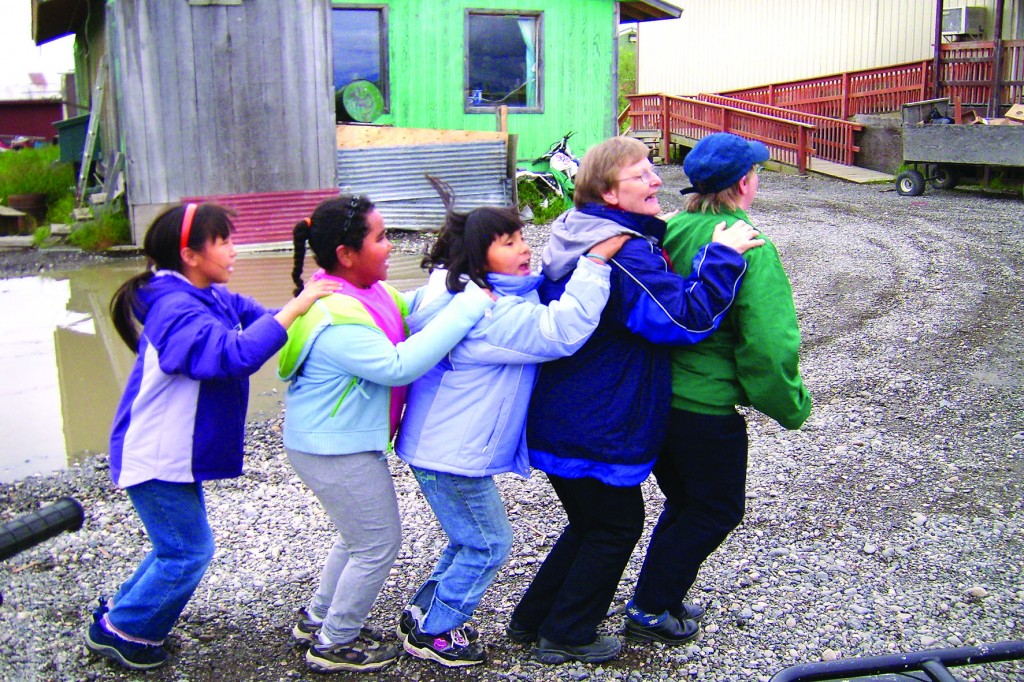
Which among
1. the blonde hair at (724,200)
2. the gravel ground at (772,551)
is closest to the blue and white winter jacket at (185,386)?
the gravel ground at (772,551)

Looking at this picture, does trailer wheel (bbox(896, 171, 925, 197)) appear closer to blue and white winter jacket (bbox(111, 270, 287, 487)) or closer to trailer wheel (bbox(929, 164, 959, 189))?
trailer wheel (bbox(929, 164, 959, 189))

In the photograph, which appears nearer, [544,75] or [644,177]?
[644,177]

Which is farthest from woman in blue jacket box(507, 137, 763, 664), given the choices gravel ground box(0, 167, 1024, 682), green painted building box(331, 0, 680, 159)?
green painted building box(331, 0, 680, 159)

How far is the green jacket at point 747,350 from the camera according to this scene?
3.03 m

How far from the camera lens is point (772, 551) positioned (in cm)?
411

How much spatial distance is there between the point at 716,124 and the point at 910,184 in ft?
23.1

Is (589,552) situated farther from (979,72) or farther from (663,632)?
(979,72)

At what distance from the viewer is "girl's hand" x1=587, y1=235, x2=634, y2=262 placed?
301 centimetres

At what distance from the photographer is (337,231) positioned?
3.05 metres

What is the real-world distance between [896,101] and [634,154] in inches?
792

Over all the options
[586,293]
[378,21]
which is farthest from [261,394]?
[378,21]

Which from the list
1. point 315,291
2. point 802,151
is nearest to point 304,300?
point 315,291

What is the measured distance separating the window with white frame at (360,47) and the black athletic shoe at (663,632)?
12.1 metres

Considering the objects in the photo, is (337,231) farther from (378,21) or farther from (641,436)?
(378,21)
